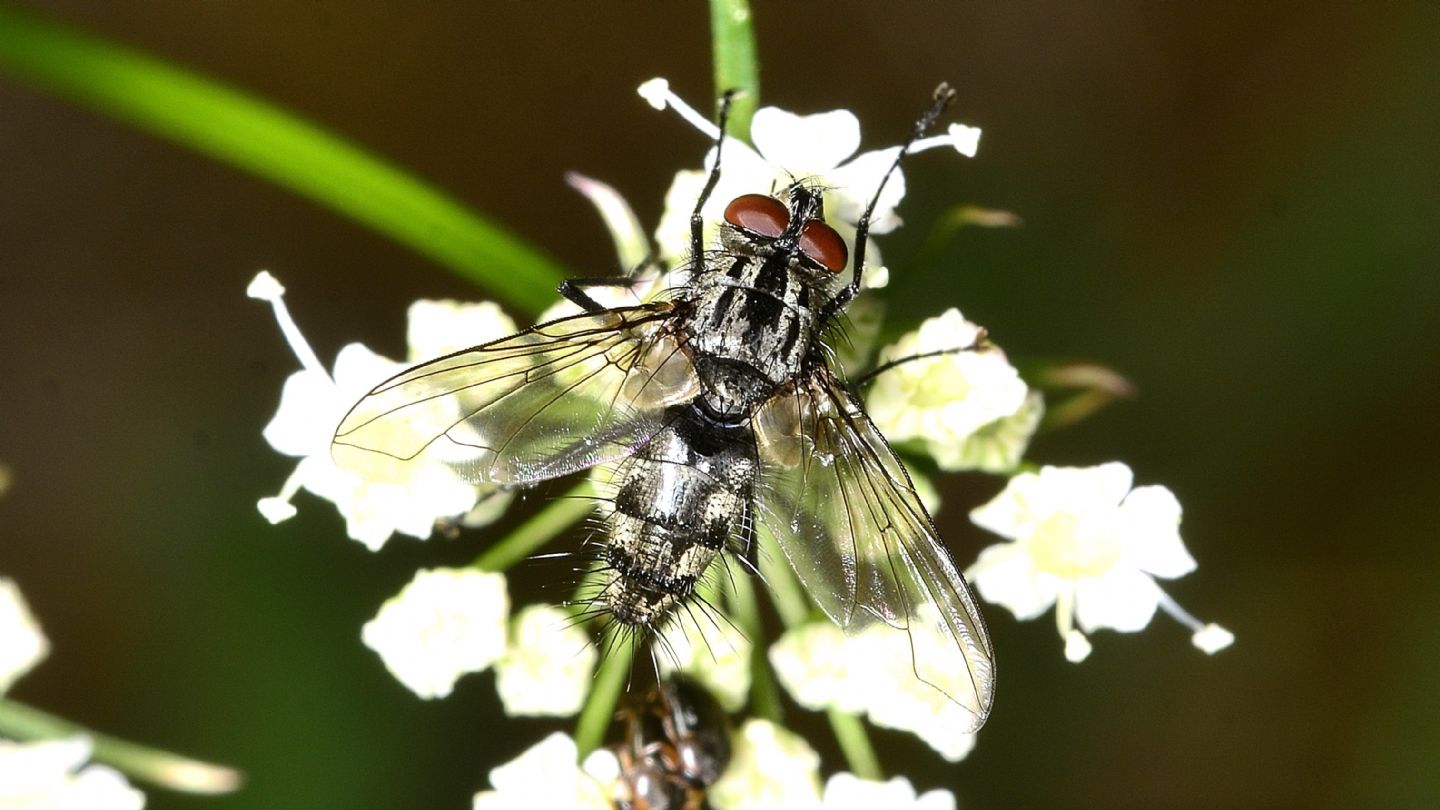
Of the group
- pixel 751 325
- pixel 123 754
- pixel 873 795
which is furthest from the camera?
pixel 873 795

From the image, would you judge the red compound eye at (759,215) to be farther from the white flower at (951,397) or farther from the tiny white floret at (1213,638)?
the tiny white floret at (1213,638)

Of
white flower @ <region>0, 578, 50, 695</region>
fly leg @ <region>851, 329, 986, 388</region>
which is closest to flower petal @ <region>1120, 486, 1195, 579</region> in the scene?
fly leg @ <region>851, 329, 986, 388</region>

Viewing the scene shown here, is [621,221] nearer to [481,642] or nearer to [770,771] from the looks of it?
[481,642]

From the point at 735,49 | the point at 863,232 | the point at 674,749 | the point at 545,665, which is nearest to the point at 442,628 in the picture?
the point at 545,665

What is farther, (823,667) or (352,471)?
(823,667)

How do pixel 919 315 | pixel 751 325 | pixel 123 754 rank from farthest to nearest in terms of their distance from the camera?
pixel 919 315, pixel 123 754, pixel 751 325

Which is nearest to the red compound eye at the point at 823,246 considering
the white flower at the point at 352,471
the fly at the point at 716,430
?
the fly at the point at 716,430

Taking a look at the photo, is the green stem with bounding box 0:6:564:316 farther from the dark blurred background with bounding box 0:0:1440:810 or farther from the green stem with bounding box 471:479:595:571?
the dark blurred background with bounding box 0:0:1440:810
